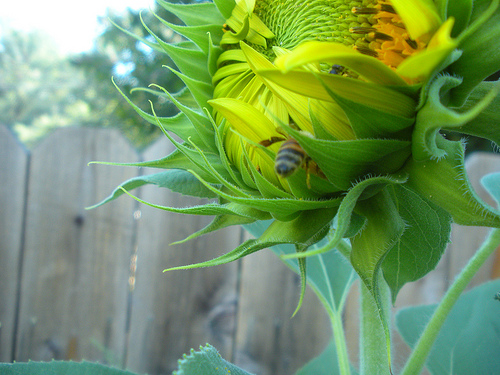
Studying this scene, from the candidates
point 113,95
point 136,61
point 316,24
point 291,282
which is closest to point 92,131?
point 291,282

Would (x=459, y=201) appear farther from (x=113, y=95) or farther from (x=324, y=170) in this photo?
(x=113, y=95)

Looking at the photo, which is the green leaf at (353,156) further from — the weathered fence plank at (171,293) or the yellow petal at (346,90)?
the weathered fence plank at (171,293)

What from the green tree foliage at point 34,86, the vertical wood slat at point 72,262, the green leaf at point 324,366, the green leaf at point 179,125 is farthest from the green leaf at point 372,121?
the green tree foliage at point 34,86

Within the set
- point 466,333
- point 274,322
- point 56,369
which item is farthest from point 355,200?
point 274,322

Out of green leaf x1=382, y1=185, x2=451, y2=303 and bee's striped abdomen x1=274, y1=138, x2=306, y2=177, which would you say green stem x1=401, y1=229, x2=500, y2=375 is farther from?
bee's striped abdomen x1=274, y1=138, x2=306, y2=177

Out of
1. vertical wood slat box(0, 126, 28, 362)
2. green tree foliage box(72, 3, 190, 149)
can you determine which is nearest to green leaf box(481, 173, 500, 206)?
vertical wood slat box(0, 126, 28, 362)

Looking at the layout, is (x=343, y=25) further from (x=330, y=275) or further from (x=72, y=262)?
(x=72, y=262)
